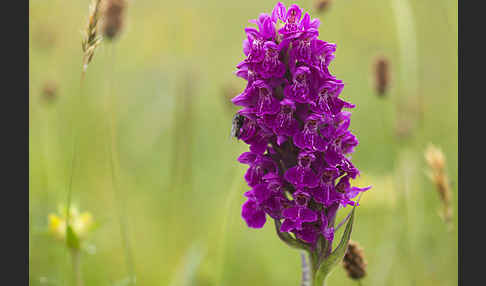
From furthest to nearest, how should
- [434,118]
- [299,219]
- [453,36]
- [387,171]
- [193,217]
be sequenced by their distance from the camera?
1. [434,118]
2. [387,171]
3. [453,36]
4. [193,217]
5. [299,219]

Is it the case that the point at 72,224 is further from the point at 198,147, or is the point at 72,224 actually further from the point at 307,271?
the point at 198,147

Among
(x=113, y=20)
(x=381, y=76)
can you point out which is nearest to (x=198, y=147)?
(x=113, y=20)

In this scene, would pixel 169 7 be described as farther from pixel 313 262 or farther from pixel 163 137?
pixel 313 262

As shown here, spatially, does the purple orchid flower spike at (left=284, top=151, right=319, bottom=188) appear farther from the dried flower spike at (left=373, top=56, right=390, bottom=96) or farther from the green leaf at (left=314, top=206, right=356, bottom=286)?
the dried flower spike at (left=373, top=56, right=390, bottom=96)

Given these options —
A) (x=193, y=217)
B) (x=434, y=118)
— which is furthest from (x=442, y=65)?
(x=193, y=217)

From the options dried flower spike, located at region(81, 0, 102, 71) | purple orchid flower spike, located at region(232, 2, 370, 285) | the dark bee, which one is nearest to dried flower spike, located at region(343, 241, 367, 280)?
purple orchid flower spike, located at region(232, 2, 370, 285)

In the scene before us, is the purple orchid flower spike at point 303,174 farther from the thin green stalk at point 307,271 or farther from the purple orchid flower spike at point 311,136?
the thin green stalk at point 307,271

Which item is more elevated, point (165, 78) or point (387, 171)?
point (165, 78)
